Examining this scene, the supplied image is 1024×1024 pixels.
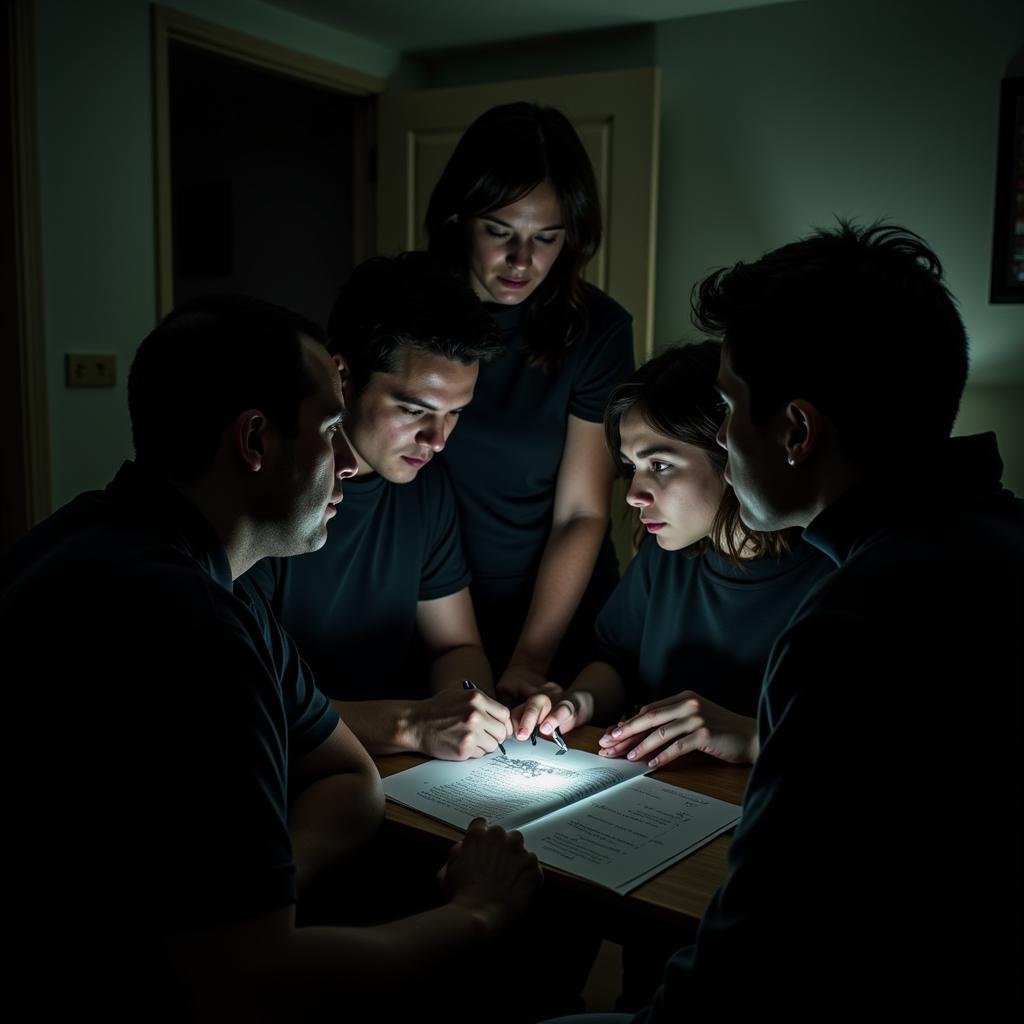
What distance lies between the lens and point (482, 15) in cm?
358

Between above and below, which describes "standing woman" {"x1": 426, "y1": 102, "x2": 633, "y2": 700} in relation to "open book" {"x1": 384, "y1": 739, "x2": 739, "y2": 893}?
above

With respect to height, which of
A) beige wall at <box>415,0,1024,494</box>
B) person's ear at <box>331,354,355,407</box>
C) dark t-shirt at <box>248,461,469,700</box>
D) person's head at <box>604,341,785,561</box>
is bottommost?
dark t-shirt at <box>248,461,469,700</box>

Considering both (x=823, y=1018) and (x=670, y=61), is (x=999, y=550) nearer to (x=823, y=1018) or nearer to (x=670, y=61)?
(x=823, y=1018)

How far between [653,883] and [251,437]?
64 centimetres

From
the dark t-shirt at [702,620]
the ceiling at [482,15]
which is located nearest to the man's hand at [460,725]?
the dark t-shirt at [702,620]

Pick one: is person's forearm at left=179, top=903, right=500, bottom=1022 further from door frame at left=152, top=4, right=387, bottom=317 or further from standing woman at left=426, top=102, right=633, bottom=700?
door frame at left=152, top=4, right=387, bottom=317

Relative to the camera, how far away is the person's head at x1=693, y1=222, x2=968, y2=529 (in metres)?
0.90

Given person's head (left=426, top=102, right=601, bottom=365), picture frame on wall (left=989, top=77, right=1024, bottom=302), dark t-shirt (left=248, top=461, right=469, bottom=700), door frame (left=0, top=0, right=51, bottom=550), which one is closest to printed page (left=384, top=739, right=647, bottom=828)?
dark t-shirt (left=248, top=461, right=469, bottom=700)

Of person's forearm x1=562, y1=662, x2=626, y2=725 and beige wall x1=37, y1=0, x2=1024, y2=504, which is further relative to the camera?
beige wall x1=37, y1=0, x2=1024, y2=504

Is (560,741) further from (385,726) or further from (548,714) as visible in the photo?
(385,726)

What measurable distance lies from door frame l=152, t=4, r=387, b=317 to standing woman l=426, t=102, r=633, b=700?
1564mm

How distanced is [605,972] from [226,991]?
1.65m

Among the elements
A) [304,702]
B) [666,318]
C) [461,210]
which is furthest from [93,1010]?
[666,318]

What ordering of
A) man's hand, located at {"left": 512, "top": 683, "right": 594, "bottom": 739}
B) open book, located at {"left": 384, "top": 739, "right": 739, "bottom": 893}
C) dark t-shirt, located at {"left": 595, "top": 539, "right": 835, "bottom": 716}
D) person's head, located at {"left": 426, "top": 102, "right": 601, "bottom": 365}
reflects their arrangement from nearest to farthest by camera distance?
open book, located at {"left": 384, "top": 739, "right": 739, "bottom": 893} → man's hand, located at {"left": 512, "top": 683, "right": 594, "bottom": 739} → dark t-shirt, located at {"left": 595, "top": 539, "right": 835, "bottom": 716} → person's head, located at {"left": 426, "top": 102, "right": 601, "bottom": 365}
